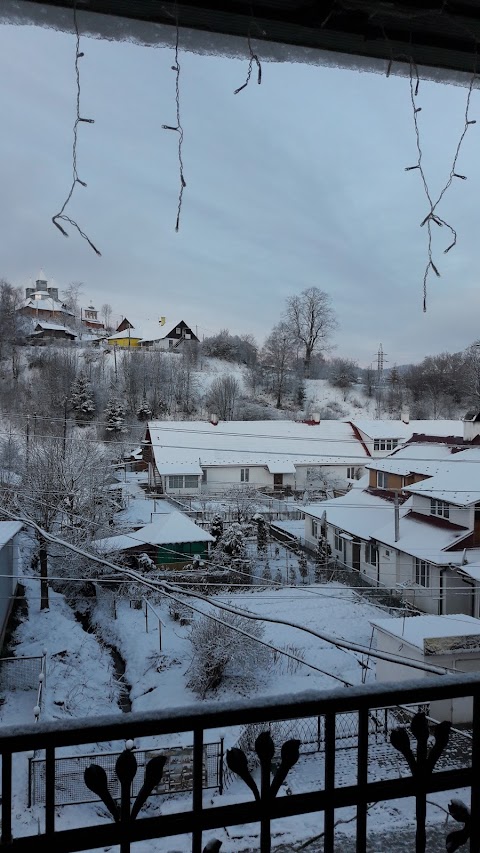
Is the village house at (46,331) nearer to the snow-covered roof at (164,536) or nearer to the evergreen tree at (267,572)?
the snow-covered roof at (164,536)

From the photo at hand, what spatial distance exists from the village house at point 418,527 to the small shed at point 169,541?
133 inches

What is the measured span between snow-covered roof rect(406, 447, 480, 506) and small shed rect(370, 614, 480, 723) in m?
3.49

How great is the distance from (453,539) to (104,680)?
22.7 feet

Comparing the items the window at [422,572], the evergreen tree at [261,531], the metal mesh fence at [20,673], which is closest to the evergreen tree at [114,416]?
the evergreen tree at [261,531]

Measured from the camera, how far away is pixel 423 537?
11.4m

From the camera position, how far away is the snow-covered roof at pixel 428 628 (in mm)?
7016

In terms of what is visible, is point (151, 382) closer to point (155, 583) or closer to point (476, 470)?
point (476, 470)

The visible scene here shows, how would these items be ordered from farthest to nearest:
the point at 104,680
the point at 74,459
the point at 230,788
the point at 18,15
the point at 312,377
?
the point at 312,377, the point at 74,459, the point at 104,680, the point at 230,788, the point at 18,15

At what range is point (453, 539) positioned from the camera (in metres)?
10.8

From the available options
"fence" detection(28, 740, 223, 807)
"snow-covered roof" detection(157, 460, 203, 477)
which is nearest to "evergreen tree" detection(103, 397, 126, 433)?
"snow-covered roof" detection(157, 460, 203, 477)

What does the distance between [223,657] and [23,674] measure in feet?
9.65

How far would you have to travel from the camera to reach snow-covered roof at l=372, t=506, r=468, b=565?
1054cm

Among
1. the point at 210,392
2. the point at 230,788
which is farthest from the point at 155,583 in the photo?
the point at 210,392

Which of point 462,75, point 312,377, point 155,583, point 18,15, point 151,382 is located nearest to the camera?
point 18,15
